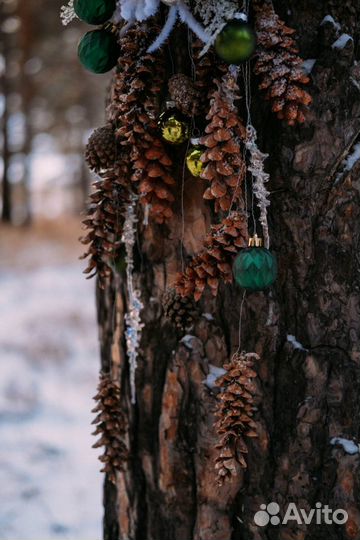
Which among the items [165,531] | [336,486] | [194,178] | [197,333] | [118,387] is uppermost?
[194,178]

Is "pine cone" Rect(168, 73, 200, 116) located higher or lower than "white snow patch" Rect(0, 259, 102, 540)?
higher

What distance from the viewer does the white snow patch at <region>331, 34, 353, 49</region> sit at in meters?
0.96

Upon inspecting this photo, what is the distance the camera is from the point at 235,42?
86cm

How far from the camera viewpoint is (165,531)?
47.7 inches

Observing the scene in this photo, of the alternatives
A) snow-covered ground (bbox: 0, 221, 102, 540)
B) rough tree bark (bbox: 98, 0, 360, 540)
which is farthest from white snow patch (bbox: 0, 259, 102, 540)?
rough tree bark (bbox: 98, 0, 360, 540)

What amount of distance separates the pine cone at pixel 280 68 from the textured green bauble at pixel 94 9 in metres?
0.29

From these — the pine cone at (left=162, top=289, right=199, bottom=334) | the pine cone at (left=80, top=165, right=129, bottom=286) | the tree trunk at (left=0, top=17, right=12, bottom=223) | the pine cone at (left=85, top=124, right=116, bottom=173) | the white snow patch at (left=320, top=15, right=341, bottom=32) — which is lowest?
the pine cone at (left=162, top=289, right=199, bottom=334)

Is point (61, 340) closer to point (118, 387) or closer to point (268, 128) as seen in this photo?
point (118, 387)

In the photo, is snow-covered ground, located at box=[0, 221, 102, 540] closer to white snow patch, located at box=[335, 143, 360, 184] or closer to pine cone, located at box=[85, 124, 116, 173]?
pine cone, located at box=[85, 124, 116, 173]

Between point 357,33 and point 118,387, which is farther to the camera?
point 118,387

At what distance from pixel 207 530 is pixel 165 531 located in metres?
0.12

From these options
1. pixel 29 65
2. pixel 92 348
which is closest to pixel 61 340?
pixel 92 348

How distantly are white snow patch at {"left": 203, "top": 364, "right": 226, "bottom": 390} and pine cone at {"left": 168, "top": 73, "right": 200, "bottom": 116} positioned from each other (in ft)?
1.66

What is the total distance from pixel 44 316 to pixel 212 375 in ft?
10.5
